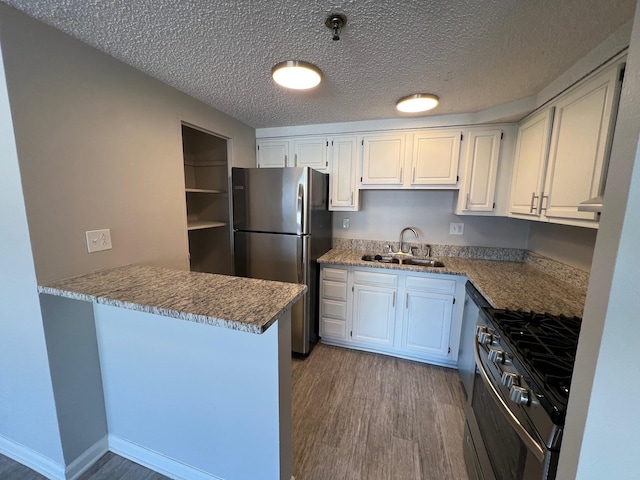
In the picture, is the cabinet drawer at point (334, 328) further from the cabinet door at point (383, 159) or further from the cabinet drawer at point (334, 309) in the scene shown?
the cabinet door at point (383, 159)

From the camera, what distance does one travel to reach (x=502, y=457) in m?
0.99

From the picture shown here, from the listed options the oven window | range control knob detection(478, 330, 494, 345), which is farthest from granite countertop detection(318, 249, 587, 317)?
the oven window

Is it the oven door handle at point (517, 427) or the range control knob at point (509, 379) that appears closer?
the oven door handle at point (517, 427)

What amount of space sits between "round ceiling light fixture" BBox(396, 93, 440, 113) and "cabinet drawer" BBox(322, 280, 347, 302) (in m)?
1.60

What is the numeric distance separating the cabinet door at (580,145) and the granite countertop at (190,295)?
156cm

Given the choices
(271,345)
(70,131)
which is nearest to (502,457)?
(271,345)

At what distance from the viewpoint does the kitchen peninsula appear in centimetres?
108

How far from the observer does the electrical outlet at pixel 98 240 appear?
137 cm

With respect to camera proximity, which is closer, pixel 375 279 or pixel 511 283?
pixel 511 283

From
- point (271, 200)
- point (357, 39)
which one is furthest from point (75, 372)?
point (357, 39)

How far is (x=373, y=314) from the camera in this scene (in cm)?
245

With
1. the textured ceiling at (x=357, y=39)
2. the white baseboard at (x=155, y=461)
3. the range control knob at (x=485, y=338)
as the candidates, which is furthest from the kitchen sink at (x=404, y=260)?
the white baseboard at (x=155, y=461)

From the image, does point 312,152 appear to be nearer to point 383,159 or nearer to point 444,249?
point 383,159

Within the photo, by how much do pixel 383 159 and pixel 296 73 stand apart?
1291 mm
